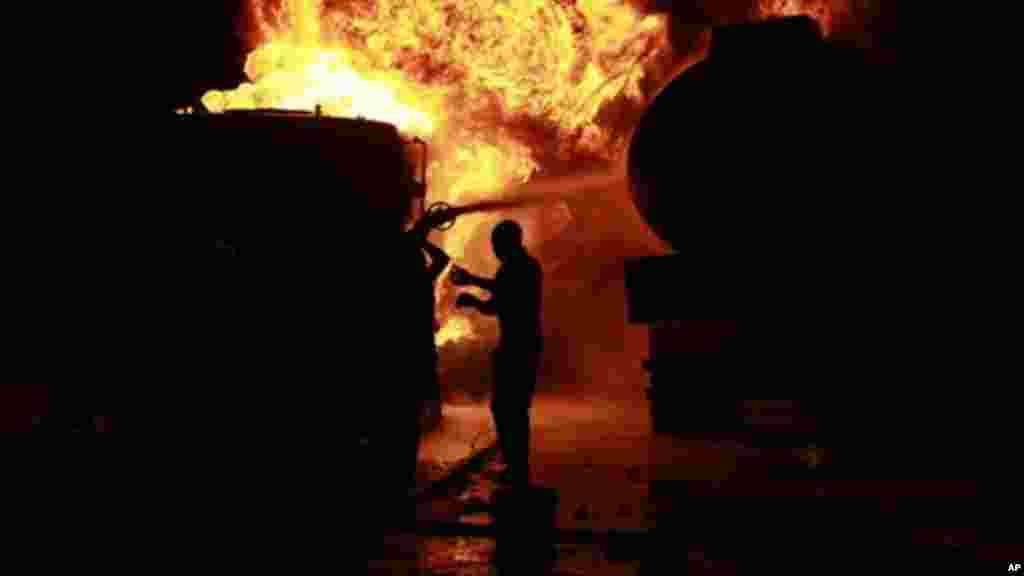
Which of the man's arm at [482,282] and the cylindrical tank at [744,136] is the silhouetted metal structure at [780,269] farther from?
the man's arm at [482,282]

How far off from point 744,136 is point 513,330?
3336 millimetres

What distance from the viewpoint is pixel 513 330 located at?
6.72 m

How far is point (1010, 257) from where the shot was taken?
25.7ft

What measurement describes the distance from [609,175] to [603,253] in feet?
3.75

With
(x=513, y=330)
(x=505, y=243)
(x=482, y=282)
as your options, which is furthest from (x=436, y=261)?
(x=513, y=330)

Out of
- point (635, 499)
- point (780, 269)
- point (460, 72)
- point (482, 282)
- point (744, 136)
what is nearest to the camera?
point (635, 499)

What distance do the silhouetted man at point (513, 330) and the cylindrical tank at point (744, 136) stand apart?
268cm

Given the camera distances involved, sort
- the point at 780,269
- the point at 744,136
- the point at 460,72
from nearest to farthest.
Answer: the point at 780,269
the point at 744,136
the point at 460,72

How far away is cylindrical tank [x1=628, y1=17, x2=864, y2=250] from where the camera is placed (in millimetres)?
8500

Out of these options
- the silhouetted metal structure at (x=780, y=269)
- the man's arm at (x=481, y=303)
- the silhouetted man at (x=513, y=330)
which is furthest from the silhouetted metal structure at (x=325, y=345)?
the silhouetted metal structure at (x=780, y=269)

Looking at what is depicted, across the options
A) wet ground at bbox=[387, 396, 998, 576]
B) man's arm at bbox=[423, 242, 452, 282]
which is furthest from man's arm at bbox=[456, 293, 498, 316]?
→ wet ground at bbox=[387, 396, 998, 576]

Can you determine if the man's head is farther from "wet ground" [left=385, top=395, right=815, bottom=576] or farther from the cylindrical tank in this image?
the cylindrical tank

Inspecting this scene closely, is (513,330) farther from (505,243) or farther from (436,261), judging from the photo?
(436,261)

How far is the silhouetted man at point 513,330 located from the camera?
6.61 metres
